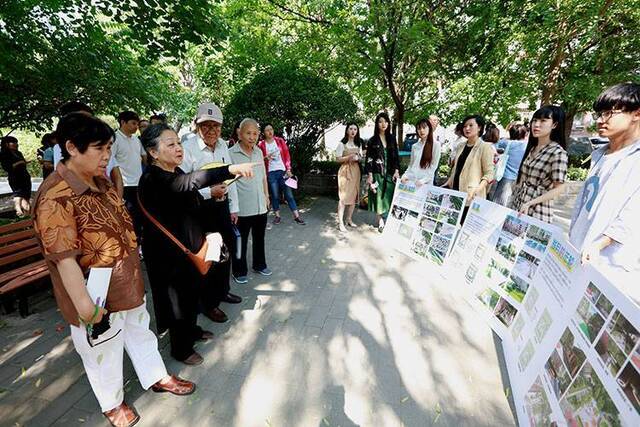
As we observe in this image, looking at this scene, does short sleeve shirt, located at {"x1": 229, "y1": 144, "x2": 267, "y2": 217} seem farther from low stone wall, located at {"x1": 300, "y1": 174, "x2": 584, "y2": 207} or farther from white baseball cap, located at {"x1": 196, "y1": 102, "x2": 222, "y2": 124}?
low stone wall, located at {"x1": 300, "y1": 174, "x2": 584, "y2": 207}

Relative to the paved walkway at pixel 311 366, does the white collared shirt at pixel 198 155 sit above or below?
above

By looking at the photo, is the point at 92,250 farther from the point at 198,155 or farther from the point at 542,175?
the point at 542,175

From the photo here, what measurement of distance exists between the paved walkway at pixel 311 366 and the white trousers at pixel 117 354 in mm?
217

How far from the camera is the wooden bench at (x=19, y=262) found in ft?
9.84

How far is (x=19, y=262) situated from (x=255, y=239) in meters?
2.52

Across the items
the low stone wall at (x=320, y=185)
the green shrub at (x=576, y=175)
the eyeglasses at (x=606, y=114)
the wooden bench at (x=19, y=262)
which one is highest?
the eyeglasses at (x=606, y=114)

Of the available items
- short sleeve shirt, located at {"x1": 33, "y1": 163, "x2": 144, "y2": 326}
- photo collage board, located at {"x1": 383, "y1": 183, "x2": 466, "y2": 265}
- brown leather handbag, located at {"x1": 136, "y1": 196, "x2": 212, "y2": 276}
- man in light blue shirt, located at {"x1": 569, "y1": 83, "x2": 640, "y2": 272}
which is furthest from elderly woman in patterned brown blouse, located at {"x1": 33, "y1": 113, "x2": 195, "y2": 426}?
photo collage board, located at {"x1": 383, "y1": 183, "x2": 466, "y2": 265}

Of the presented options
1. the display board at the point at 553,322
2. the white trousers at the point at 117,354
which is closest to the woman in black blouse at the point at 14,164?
the white trousers at the point at 117,354

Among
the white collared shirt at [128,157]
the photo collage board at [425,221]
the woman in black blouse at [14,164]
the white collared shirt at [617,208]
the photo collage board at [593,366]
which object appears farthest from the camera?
the woman in black blouse at [14,164]

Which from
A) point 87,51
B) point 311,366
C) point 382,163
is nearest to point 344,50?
point 382,163

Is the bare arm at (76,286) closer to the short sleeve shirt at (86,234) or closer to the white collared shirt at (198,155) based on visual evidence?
the short sleeve shirt at (86,234)

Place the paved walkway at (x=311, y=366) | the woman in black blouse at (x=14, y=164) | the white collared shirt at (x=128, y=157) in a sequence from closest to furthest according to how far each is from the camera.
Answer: the paved walkway at (x=311, y=366) < the white collared shirt at (x=128, y=157) < the woman in black blouse at (x=14, y=164)

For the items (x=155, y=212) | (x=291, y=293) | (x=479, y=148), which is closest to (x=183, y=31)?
(x=155, y=212)

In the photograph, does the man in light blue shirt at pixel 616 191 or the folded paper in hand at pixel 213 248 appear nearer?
the man in light blue shirt at pixel 616 191
